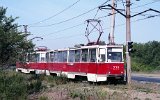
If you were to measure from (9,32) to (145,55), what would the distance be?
2369 inches

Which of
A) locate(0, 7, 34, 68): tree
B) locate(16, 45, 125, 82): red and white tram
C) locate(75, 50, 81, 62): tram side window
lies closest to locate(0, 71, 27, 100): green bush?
locate(0, 7, 34, 68): tree

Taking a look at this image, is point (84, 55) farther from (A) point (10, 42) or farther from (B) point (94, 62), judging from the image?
(A) point (10, 42)

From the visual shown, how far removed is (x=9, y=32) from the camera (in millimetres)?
31125

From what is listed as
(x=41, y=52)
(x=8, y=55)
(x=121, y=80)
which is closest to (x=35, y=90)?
(x=8, y=55)

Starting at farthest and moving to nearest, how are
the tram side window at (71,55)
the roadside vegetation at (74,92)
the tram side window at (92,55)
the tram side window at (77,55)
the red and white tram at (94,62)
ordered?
the tram side window at (71,55)
the tram side window at (77,55)
the tram side window at (92,55)
the red and white tram at (94,62)
the roadside vegetation at (74,92)

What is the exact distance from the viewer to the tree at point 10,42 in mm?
30298

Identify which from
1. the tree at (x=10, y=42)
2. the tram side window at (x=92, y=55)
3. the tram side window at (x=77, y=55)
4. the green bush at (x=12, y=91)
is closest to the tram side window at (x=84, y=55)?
the tram side window at (x=92, y=55)

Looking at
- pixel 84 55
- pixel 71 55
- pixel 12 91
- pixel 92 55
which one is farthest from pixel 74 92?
pixel 71 55

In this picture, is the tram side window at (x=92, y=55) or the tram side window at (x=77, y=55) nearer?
the tram side window at (x=92, y=55)

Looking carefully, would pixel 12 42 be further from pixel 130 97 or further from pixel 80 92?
pixel 130 97

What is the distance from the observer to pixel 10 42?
30.4 m

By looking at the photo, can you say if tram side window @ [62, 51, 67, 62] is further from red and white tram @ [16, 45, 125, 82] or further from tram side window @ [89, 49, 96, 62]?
tram side window @ [89, 49, 96, 62]

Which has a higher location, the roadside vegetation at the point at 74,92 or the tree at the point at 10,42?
the tree at the point at 10,42

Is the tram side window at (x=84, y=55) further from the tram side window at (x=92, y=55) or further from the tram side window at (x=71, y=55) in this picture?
the tram side window at (x=71, y=55)
